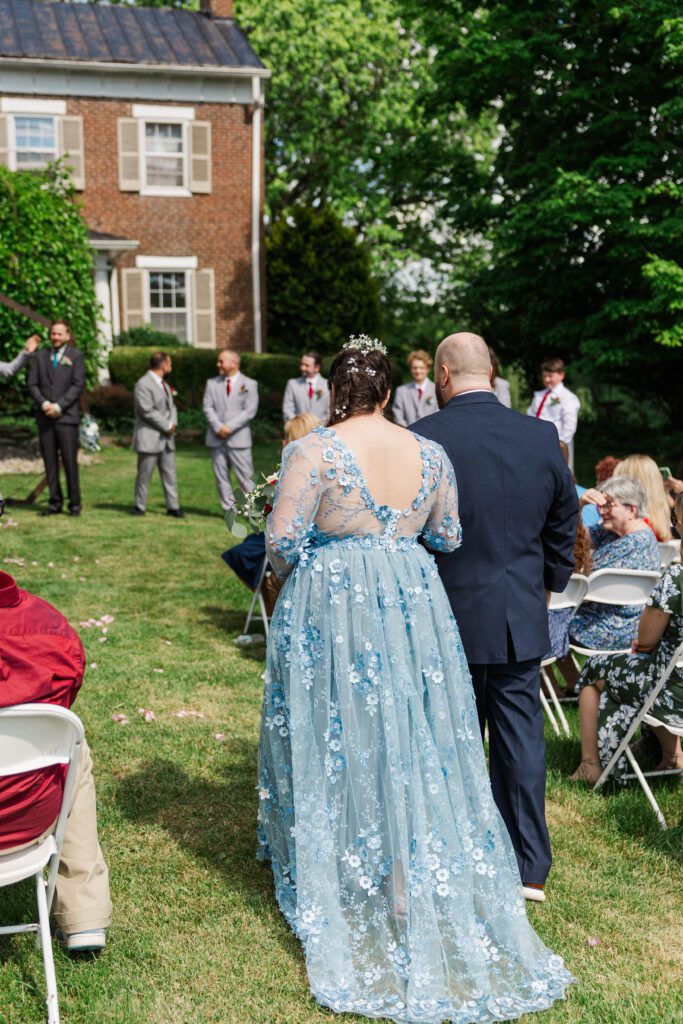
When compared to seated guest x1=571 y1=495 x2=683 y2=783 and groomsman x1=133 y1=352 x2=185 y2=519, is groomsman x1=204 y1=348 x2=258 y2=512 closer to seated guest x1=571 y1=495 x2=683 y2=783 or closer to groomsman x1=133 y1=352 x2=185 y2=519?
groomsman x1=133 y1=352 x2=185 y2=519

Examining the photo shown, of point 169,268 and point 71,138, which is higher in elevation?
point 71,138

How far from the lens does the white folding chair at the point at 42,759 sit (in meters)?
2.84

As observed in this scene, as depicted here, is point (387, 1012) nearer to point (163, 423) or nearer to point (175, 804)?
point (175, 804)

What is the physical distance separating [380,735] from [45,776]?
1.08m

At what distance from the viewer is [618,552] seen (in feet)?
19.2

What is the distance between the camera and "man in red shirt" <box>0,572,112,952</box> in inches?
114

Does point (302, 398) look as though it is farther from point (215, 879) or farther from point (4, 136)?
point (4, 136)

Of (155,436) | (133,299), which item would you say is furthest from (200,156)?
(155,436)

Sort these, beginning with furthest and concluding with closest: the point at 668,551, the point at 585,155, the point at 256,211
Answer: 1. the point at 256,211
2. the point at 585,155
3. the point at 668,551

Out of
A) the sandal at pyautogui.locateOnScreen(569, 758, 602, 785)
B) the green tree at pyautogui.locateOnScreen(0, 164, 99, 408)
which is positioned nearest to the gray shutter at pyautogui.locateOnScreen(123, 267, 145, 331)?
the green tree at pyautogui.locateOnScreen(0, 164, 99, 408)

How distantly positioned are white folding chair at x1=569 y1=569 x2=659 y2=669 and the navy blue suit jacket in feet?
6.11

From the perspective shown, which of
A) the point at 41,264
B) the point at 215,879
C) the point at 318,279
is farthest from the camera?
the point at 318,279

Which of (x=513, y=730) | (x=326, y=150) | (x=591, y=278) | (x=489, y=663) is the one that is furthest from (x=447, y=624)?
(x=326, y=150)

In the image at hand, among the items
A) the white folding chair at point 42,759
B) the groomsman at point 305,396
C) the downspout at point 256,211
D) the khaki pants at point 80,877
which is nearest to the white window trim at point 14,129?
the downspout at point 256,211
